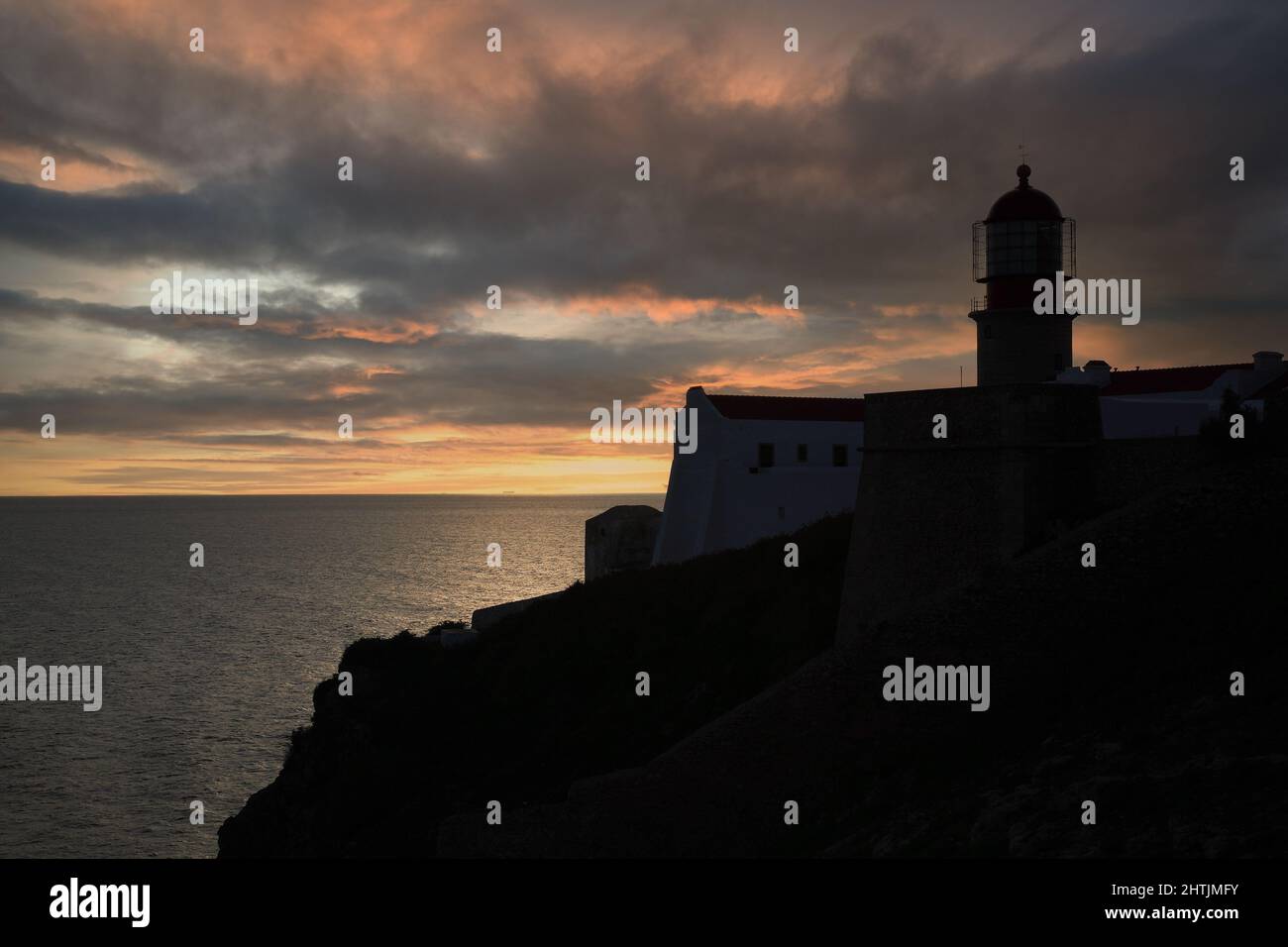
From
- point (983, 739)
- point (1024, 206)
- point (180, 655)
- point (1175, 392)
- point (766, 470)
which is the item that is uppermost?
point (1024, 206)

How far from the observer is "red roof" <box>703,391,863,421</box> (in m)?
37.2

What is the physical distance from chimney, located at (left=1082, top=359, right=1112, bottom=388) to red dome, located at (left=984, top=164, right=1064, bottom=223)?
180 inches

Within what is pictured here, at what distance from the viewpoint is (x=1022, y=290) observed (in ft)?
104

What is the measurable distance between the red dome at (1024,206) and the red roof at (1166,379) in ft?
17.5

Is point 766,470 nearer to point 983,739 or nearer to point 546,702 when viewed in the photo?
point 546,702

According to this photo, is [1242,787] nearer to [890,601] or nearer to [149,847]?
[890,601]

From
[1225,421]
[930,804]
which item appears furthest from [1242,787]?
[1225,421]

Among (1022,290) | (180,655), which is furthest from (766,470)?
(180,655)

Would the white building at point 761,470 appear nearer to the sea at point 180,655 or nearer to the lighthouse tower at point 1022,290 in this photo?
the lighthouse tower at point 1022,290

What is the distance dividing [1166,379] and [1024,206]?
6.66 meters

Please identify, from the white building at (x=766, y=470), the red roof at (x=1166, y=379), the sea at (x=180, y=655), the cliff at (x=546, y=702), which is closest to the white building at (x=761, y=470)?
the white building at (x=766, y=470)

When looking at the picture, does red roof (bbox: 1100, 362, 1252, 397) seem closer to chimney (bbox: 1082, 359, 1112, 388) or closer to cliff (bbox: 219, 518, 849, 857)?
chimney (bbox: 1082, 359, 1112, 388)

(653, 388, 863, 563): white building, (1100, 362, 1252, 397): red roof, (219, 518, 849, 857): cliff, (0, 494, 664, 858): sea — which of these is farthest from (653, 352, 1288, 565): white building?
(0, 494, 664, 858): sea

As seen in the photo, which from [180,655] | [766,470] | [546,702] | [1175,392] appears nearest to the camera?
[546,702]
